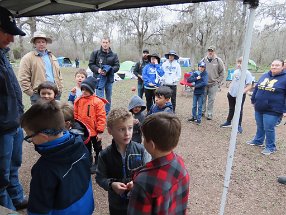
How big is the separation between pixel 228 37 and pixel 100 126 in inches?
706

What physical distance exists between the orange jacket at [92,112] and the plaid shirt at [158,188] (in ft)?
6.94

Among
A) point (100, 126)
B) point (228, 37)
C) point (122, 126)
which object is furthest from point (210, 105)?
point (228, 37)

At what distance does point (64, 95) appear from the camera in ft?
33.8

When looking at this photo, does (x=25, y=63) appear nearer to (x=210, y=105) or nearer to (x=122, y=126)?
(x=122, y=126)

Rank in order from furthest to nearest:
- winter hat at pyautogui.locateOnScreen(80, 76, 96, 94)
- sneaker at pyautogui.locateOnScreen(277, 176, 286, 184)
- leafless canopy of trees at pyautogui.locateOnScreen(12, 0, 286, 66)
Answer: leafless canopy of trees at pyautogui.locateOnScreen(12, 0, 286, 66) < sneaker at pyautogui.locateOnScreen(277, 176, 286, 184) < winter hat at pyautogui.locateOnScreen(80, 76, 96, 94)

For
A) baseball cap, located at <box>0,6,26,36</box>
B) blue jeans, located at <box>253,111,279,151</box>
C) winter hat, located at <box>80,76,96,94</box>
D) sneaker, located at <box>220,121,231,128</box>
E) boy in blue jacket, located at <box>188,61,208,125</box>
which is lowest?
sneaker, located at <box>220,121,231,128</box>

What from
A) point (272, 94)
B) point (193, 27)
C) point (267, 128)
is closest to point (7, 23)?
point (272, 94)

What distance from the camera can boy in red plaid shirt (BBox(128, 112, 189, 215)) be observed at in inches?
51.3

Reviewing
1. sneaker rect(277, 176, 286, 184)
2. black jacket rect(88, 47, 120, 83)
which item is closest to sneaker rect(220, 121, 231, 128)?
sneaker rect(277, 176, 286, 184)

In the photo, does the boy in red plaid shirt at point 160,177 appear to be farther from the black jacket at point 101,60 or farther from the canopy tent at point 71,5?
the black jacket at point 101,60

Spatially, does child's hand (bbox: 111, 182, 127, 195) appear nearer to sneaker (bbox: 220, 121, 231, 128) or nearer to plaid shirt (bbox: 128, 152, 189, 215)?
plaid shirt (bbox: 128, 152, 189, 215)

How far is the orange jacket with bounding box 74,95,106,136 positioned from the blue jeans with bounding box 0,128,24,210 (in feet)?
2.95

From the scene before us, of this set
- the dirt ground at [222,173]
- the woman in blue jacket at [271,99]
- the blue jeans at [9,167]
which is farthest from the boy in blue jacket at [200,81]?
the blue jeans at [9,167]

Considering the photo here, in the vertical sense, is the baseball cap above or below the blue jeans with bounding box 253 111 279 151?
above
